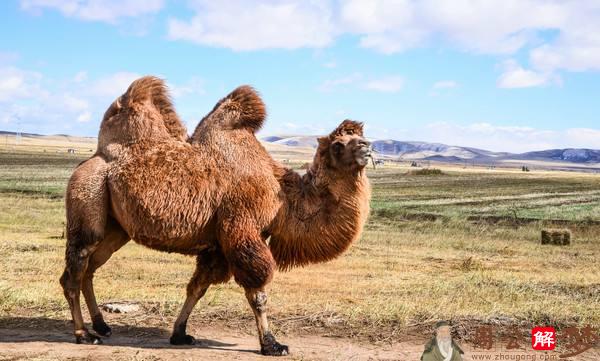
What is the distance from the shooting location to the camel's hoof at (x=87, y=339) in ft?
26.4

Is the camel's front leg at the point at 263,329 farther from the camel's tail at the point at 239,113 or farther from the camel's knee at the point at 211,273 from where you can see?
the camel's tail at the point at 239,113

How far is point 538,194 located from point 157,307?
137 feet

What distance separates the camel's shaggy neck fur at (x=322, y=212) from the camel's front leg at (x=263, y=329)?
56cm

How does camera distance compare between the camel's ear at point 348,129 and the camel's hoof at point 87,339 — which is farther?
the camel's hoof at point 87,339

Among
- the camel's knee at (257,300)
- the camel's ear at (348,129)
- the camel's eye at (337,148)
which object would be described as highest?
the camel's ear at (348,129)

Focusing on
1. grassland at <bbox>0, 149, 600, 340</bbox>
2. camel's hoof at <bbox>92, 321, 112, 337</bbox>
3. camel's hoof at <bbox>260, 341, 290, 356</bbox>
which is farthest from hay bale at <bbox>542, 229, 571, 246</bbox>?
camel's hoof at <bbox>92, 321, 112, 337</bbox>

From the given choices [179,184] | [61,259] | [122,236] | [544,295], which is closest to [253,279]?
[179,184]

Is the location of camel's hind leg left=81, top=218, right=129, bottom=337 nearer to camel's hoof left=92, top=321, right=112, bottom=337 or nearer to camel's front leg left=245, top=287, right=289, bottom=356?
camel's hoof left=92, top=321, right=112, bottom=337

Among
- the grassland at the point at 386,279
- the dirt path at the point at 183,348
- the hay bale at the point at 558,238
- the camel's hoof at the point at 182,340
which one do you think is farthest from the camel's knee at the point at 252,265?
the hay bale at the point at 558,238

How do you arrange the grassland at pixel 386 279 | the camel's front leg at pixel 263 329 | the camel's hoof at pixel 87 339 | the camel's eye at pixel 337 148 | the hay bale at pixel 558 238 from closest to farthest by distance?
the camel's front leg at pixel 263 329
the camel's eye at pixel 337 148
the camel's hoof at pixel 87 339
the grassland at pixel 386 279
the hay bale at pixel 558 238

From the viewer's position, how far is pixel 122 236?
8797mm

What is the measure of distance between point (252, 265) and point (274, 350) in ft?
3.03

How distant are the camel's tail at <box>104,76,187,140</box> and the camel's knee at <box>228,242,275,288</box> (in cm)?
190

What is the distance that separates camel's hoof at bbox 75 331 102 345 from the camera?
26.4 ft
